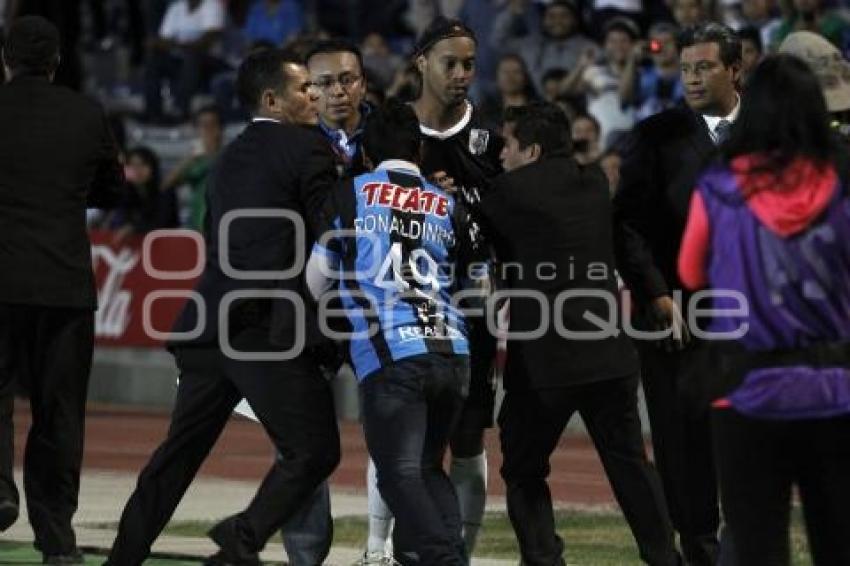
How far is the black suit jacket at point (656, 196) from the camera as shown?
948 centimetres

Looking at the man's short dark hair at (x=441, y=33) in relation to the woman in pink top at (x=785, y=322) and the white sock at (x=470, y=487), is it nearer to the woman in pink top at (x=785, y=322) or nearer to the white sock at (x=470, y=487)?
the white sock at (x=470, y=487)

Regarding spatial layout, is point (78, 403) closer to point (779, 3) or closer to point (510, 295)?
point (510, 295)

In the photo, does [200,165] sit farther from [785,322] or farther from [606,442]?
[785,322]

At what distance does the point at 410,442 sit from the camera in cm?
873

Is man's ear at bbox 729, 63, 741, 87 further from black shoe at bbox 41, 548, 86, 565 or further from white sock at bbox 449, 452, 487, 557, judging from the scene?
black shoe at bbox 41, 548, 86, 565

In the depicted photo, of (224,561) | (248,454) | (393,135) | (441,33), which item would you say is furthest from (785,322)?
(248,454)

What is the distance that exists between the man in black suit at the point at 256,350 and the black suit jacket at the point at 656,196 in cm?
125

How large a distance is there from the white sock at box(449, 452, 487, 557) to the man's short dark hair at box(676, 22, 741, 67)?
74.6 inches

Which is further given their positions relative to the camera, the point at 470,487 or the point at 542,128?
the point at 470,487

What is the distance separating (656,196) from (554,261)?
20.6 inches

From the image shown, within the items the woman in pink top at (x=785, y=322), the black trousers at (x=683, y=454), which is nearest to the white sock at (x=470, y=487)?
the black trousers at (x=683, y=454)

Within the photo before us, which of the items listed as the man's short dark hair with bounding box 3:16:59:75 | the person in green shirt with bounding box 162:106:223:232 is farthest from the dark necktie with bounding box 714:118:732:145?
the person in green shirt with bounding box 162:106:223:232

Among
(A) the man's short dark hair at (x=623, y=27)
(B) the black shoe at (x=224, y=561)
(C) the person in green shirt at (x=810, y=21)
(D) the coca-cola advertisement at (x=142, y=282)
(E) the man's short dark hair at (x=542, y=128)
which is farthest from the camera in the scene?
(D) the coca-cola advertisement at (x=142, y=282)

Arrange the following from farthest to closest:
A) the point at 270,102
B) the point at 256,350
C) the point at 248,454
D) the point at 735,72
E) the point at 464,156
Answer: the point at 248,454 → the point at 464,156 → the point at 735,72 → the point at 270,102 → the point at 256,350
